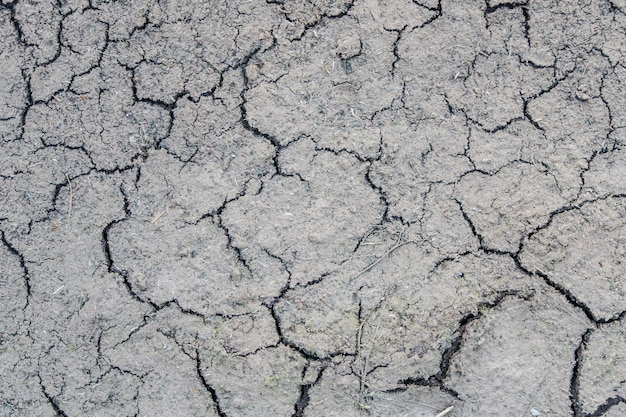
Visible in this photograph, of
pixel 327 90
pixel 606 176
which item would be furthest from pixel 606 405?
pixel 327 90

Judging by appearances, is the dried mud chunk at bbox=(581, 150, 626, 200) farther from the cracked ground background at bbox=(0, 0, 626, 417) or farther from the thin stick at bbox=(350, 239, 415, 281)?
the thin stick at bbox=(350, 239, 415, 281)

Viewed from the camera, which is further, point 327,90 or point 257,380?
point 327,90

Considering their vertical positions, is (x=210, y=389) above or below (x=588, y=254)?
below

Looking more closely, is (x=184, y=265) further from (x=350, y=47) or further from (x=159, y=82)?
(x=350, y=47)

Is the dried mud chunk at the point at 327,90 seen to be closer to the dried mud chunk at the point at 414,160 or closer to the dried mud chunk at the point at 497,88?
the dried mud chunk at the point at 414,160

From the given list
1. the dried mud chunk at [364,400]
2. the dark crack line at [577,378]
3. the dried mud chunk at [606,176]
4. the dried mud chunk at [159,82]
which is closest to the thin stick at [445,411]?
the dried mud chunk at [364,400]

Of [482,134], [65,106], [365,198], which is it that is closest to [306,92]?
[365,198]
